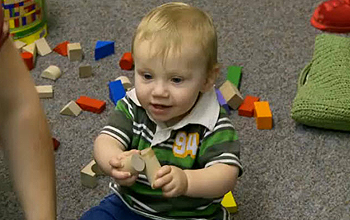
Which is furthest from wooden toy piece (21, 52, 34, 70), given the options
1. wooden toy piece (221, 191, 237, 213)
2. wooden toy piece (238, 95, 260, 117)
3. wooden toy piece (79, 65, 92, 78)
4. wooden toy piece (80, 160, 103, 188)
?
wooden toy piece (221, 191, 237, 213)

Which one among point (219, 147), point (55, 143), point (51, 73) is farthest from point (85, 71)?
point (219, 147)

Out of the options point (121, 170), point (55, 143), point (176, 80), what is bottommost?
point (55, 143)

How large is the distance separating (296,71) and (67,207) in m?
0.70

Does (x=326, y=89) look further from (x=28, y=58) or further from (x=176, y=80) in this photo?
(x=28, y=58)

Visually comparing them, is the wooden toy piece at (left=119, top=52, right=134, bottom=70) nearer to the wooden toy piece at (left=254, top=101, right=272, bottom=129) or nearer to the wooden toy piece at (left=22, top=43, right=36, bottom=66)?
the wooden toy piece at (left=22, top=43, right=36, bottom=66)

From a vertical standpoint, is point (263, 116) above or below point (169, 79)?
below

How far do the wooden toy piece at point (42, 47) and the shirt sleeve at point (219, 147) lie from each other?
2.48ft

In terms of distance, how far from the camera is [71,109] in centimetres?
137

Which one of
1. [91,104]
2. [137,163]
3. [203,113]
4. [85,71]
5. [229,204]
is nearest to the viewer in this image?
[137,163]

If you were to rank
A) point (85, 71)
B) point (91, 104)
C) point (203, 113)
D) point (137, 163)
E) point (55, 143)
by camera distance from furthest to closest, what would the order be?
point (85, 71)
point (91, 104)
point (55, 143)
point (203, 113)
point (137, 163)

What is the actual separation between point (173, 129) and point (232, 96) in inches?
18.5

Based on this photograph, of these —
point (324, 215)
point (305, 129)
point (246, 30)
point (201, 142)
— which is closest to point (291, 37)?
point (246, 30)

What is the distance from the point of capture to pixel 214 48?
0.90m

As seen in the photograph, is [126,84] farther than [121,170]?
Yes
